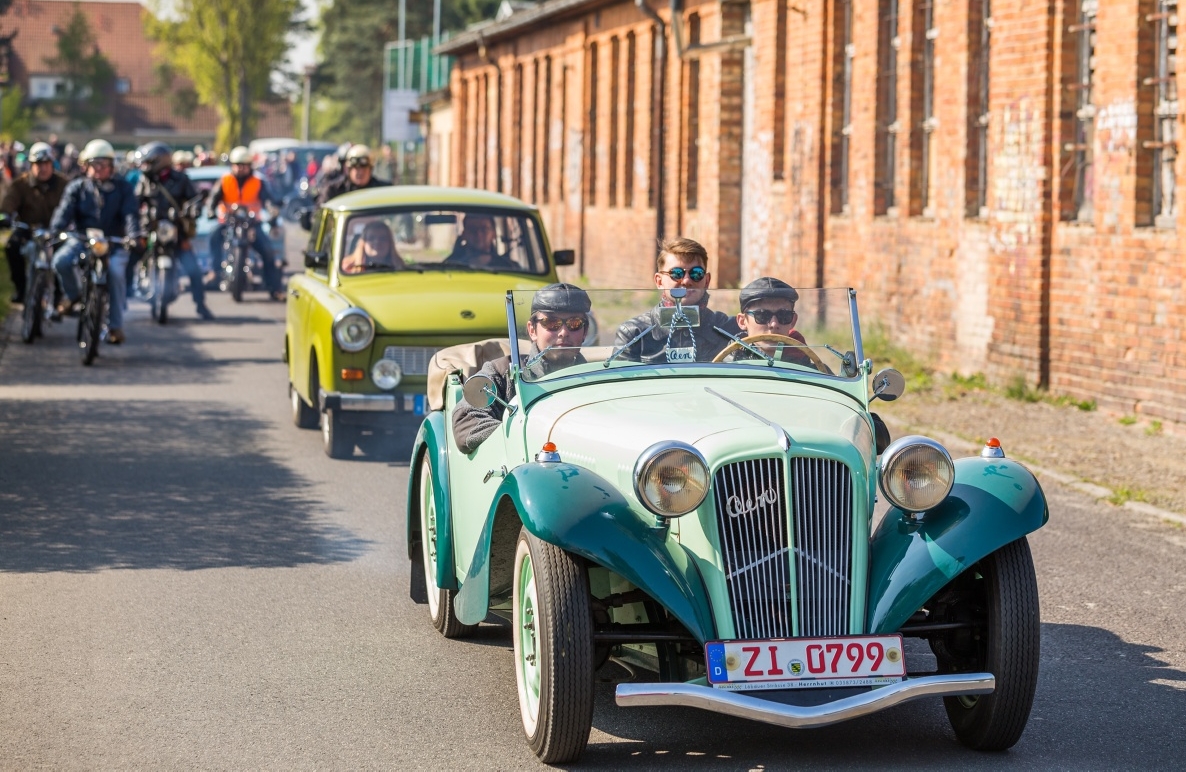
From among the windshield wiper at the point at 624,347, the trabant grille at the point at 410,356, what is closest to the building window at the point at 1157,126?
the trabant grille at the point at 410,356

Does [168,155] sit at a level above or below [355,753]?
above

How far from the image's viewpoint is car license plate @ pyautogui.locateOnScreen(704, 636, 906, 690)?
5.23m

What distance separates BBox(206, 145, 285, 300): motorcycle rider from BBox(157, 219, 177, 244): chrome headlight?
127 inches

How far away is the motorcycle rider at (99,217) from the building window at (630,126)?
13811 millimetres

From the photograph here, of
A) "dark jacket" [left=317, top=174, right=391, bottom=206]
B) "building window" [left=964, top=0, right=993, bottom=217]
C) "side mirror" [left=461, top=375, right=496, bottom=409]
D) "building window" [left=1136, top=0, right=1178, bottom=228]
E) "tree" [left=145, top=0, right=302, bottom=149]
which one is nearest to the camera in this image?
"side mirror" [left=461, top=375, right=496, bottom=409]

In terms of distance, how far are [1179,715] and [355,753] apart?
2.65 meters

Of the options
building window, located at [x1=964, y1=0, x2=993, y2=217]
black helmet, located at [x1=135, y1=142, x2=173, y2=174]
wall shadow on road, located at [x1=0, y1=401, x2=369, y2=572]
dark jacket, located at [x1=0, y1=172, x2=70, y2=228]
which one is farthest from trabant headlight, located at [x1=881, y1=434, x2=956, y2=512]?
black helmet, located at [x1=135, y1=142, x2=173, y2=174]

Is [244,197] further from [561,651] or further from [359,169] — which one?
[561,651]

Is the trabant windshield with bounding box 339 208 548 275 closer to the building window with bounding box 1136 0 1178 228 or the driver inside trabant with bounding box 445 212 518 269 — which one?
the driver inside trabant with bounding box 445 212 518 269

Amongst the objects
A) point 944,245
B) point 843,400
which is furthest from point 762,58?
point 843,400

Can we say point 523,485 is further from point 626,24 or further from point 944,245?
point 626,24

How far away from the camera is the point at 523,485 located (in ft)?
18.5

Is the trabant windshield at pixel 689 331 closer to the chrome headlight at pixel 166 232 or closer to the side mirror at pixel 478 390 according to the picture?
the side mirror at pixel 478 390

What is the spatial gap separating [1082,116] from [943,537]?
10.7m
